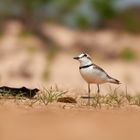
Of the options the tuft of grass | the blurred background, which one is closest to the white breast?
the tuft of grass

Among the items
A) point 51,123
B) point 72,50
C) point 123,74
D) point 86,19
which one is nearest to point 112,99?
point 51,123

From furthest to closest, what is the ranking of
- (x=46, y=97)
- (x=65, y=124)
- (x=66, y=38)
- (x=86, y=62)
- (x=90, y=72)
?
(x=66, y=38)
(x=86, y=62)
(x=90, y=72)
(x=46, y=97)
(x=65, y=124)

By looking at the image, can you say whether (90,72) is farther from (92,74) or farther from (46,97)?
(46,97)

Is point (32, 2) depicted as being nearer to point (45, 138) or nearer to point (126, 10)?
point (126, 10)

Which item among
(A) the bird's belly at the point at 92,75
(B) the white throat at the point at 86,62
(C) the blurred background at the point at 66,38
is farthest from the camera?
(C) the blurred background at the point at 66,38

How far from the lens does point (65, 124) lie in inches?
253

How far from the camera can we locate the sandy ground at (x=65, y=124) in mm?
6121

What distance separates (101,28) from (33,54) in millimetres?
5486

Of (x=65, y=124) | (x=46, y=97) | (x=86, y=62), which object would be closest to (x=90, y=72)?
(x=86, y=62)

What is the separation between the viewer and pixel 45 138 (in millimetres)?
6027

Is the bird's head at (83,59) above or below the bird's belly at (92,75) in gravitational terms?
above

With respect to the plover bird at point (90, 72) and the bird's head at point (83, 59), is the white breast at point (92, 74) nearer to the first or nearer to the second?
the plover bird at point (90, 72)

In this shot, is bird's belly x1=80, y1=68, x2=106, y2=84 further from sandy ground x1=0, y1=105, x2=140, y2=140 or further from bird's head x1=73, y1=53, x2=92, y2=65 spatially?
sandy ground x1=0, y1=105, x2=140, y2=140

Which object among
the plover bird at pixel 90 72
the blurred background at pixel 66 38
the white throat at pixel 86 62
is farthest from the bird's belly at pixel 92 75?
the blurred background at pixel 66 38
